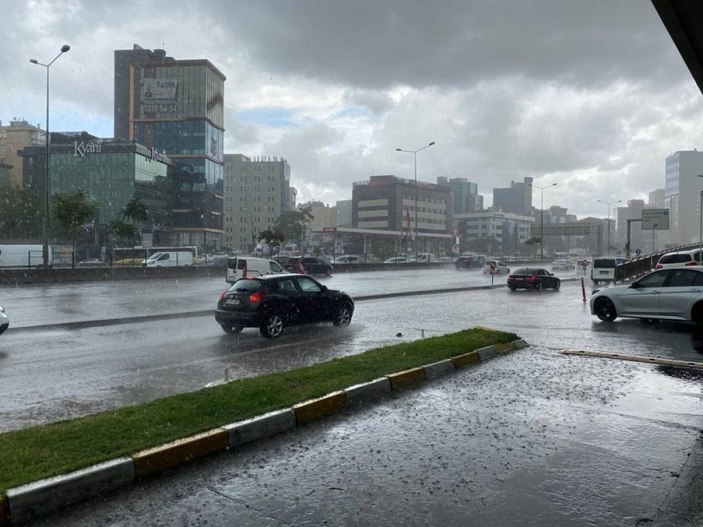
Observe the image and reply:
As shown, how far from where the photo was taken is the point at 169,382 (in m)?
8.16

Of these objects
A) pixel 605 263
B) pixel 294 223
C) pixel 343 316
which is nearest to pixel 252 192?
pixel 294 223

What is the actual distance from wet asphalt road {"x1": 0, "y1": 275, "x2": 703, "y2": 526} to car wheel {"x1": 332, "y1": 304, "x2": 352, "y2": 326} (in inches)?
228

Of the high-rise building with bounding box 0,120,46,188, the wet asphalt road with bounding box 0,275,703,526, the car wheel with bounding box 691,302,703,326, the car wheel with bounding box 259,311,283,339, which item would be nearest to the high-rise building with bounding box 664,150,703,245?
the car wheel with bounding box 691,302,703,326

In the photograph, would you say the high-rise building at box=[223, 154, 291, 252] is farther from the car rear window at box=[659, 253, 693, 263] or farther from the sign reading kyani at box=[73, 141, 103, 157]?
the car rear window at box=[659, 253, 693, 263]

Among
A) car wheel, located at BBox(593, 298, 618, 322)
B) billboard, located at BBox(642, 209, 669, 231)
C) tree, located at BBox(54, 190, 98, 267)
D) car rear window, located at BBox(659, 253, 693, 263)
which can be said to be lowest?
car wheel, located at BBox(593, 298, 618, 322)

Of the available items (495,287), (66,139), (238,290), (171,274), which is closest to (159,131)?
(66,139)

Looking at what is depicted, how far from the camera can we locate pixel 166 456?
15.8 feet

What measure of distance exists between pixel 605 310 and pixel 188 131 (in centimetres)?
11399

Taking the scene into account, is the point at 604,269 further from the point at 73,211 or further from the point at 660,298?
the point at 73,211

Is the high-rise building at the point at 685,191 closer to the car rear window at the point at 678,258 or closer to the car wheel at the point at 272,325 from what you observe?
the car rear window at the point at 678,258

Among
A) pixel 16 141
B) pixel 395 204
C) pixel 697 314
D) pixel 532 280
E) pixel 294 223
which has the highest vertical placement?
pixel 16 141

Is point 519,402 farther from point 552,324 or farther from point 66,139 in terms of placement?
point 66,139

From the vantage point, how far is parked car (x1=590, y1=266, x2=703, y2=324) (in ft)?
43.4

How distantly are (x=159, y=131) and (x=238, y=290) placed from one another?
385 ft
